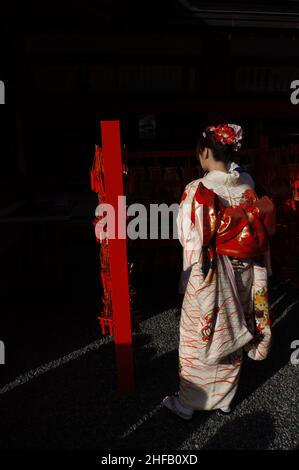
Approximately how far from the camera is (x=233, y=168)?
187cm

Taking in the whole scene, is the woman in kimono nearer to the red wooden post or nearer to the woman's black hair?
the woman's black hair

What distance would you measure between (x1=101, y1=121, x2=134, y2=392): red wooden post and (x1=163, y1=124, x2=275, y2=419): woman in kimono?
31 cm

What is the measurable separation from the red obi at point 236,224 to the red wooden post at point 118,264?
447 mm

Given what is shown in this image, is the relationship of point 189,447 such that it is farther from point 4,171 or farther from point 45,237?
point 4,171

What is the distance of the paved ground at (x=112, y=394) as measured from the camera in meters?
1.87

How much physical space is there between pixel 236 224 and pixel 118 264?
69 centimetres

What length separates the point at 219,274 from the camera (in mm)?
1856
